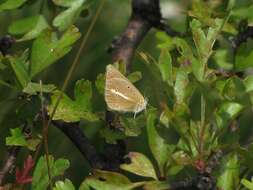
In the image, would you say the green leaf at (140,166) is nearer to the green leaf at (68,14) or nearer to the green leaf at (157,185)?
the green leaf at (157,185)

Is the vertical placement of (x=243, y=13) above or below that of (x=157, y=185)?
above

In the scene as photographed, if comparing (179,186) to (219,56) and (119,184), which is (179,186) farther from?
(219,56)

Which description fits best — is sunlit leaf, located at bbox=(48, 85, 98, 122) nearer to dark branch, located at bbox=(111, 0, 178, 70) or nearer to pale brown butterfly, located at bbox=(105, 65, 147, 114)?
pale brown butterfly, located at bbox=(105, 65, 147, 114)

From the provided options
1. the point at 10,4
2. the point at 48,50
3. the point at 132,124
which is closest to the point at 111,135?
the point at 132,124

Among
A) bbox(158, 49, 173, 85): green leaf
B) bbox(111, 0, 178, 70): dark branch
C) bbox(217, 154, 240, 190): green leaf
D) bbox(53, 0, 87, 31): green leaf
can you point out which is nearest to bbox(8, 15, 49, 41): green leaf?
bbox(53, 0, 87, 31): green leaf

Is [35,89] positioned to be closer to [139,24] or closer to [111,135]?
[111,135]

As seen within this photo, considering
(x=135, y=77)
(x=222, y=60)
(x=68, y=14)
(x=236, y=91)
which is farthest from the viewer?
(x=222, y=60)

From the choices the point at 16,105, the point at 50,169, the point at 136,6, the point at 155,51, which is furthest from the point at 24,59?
the point at 155,51
